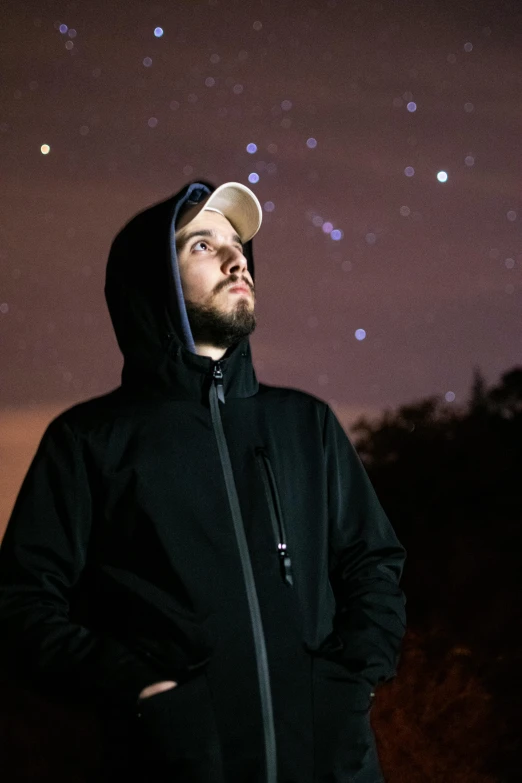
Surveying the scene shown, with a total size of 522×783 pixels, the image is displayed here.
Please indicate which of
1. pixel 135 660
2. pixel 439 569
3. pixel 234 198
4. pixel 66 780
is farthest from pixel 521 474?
pixel 135 660

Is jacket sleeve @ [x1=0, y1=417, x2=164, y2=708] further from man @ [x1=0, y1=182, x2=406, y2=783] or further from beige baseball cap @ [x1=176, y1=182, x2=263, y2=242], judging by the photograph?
beige baseball cap @ [x1=176, y1=182, x2=263, y2=242]

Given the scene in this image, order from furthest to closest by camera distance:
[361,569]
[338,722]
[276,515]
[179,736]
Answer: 1. [361,569]
2. [276,515]
3. [338,722]
4. [179,736]

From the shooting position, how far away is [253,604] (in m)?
1.81

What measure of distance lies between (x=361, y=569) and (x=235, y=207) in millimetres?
1029

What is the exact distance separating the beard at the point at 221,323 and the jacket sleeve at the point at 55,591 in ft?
1.35

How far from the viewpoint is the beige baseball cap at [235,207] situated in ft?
7.76

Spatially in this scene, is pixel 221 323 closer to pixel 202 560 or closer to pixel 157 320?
pixel 157 320

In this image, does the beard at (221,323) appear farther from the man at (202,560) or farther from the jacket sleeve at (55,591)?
the jacket sleeve at (55,591)

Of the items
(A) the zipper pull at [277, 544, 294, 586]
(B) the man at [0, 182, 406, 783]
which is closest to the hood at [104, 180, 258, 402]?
(B) the man at [0, 182, 406, 783]

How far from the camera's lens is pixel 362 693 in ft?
6.14

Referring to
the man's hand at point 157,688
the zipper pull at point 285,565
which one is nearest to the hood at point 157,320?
the zipper pull at point 285,565

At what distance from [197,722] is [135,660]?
168 millimetres

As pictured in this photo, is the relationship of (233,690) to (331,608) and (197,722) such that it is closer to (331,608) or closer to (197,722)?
(197,722)

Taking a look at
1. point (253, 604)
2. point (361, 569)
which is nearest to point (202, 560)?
point (253, 604)
